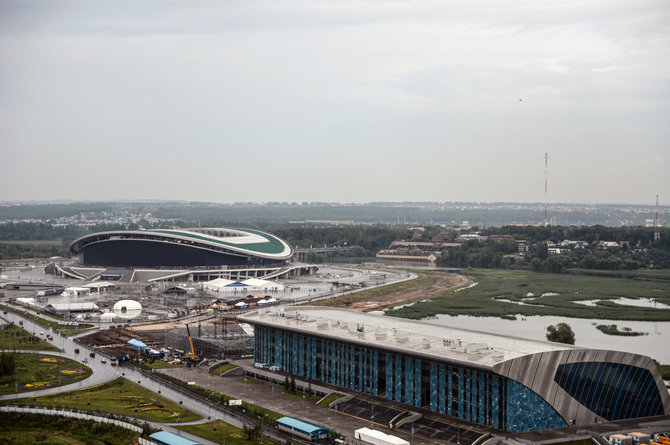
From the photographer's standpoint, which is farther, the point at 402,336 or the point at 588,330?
the point at 588,330

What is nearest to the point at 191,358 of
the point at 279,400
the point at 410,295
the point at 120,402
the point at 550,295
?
the point at 120,402

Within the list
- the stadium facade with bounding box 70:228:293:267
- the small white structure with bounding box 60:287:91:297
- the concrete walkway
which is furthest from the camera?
the stadium facade with bounding box 70:228:293:267

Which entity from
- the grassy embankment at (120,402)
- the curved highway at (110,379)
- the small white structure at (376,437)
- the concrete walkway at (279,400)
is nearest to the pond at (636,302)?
the concrete walkway at (279,400)

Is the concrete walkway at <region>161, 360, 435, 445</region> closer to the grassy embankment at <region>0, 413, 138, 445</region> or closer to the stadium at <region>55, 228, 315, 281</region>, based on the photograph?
the grassy embankment at <region>0, 413, 138, 445</region>

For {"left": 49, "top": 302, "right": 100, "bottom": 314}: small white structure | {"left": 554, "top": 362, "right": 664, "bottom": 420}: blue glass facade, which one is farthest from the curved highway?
{"left": 554, "top": 362, "right": 664, "bottom": 420}: blue glass facade

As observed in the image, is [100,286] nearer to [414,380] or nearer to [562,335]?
[562,335]

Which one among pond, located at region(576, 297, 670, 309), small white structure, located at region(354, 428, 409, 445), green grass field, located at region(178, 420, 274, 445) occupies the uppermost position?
small white structure, located at region(354, 428, 409, 445)

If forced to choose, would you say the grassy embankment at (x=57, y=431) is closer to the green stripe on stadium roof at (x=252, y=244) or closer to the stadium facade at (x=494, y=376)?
the stadium facade at (x=494, y=376)
